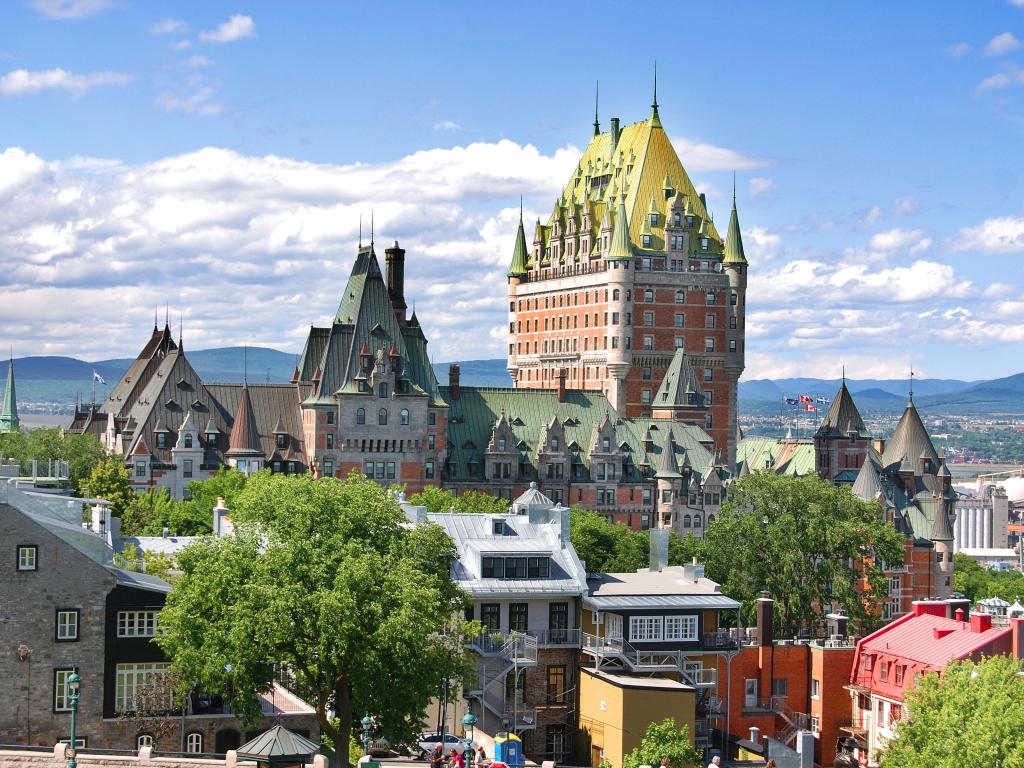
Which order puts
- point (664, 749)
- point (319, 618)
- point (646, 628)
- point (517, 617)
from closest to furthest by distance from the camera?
point (319, 618) < point (664, 749) < point (517, 617) < point (646, 628)

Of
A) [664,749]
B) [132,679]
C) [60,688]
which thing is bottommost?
[664,749]

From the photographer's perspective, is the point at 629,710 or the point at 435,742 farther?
the point at 629,710

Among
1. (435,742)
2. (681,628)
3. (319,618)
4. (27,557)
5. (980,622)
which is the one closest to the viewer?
(319,618)

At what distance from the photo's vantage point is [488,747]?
74812 millimetres

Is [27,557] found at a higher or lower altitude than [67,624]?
higher

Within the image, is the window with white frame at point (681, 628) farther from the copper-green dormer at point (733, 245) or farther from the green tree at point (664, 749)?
the copper-green dormer at point (733, 245)

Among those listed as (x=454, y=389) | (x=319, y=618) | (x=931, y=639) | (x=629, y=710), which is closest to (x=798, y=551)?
(x=931, y=639)

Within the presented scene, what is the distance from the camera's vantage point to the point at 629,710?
78188 millimetres

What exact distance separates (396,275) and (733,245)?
142 feet

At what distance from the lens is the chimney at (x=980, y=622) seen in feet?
291

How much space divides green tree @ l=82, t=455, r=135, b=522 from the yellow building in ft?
168

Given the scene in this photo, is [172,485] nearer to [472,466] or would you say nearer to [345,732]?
[472,466]

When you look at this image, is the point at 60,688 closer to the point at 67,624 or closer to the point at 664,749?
the point at 67,624

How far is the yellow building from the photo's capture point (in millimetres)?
77938
